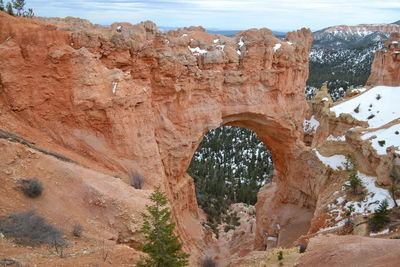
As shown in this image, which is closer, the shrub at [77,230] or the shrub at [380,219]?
the shrub at [77,230]

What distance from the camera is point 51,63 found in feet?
55.3

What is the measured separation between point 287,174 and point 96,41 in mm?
16322

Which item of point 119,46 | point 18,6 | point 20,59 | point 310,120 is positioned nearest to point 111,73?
point 119,46

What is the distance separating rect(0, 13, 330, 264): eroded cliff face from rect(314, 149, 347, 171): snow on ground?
0.49 m

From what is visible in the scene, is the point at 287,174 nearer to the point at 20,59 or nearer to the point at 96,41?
the point at 96,41

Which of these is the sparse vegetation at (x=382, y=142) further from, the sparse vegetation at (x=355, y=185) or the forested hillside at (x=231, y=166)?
the forested hillside at (x=231, y=166)

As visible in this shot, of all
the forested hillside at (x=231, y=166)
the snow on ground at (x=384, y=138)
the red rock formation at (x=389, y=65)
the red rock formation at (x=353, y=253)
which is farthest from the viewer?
the forested hillside at (x=231, y=166)

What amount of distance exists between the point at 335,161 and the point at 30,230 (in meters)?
16.3

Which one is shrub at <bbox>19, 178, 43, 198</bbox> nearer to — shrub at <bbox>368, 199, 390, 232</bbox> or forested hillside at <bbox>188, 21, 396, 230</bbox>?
shrub at <bbox>368, 199, 390, 232</bbox>

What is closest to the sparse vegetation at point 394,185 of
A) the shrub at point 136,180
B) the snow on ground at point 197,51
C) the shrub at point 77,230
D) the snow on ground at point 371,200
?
the snow on ground at point 371,200

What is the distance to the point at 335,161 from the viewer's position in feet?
67.9

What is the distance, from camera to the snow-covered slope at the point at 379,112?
18453 mm

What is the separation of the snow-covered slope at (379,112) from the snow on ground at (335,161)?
1.72 metres

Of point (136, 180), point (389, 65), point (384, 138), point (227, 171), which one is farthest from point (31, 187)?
point (227, 171)
